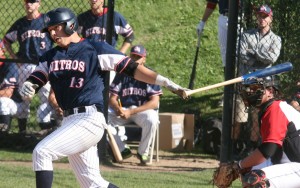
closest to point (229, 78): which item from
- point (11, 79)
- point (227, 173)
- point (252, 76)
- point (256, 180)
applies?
point (252, 76)

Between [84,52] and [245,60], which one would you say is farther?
[245,60]

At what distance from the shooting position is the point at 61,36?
6359 millimetres

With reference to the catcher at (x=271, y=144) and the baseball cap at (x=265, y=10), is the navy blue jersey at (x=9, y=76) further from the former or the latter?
the catcher at (x=271, y=144)

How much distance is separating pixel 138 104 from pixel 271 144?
4362 mm

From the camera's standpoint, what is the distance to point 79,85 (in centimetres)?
618

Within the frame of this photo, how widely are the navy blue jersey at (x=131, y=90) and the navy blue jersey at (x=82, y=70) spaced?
3.53 metres

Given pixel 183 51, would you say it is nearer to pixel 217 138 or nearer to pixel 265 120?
pixel 217 138

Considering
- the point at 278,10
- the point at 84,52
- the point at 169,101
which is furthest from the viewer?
the point at 169,101

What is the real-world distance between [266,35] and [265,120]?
4.13 metres

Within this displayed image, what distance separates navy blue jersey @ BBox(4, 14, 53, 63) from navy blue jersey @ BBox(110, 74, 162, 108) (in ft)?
3.47

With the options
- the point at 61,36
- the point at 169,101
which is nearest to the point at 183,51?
the point at 169,101

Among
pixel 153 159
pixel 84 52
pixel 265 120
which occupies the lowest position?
pixel 153 159

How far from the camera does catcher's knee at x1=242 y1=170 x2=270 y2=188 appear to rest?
5547mm

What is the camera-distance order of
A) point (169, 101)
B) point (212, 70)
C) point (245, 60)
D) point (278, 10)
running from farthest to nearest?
point (212, 70) < point (169, 101) < point (278, 10) < point (245, 60)
